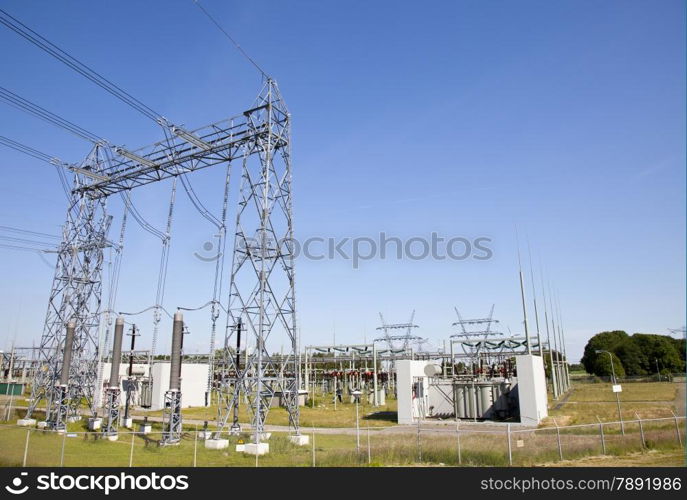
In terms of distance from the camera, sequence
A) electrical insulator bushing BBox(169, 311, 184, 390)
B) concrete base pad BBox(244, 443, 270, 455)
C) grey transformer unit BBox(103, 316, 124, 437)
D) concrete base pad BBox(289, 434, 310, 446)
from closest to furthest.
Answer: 1. concrete base pad BBox(244, 443, 270, 455)
2. concrete base pad BBox(289, 434, 310, 446)
3. electrical insulator bushing BBox(169, 311, 184, 390)
4. grey transformer unit BBox(103, 316, 124, 437)

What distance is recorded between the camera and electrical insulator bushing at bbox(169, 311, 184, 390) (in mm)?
23453

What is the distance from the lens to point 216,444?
20.9 metres

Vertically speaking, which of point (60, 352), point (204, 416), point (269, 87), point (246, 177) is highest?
point (269, 87)

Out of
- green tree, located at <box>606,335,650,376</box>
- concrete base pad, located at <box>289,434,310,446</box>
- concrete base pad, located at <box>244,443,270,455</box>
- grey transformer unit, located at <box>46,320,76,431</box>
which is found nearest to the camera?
concrete base pad, located at <box>244,443,270,455</box>

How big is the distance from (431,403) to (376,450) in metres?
20.0

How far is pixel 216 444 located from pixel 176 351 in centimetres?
542

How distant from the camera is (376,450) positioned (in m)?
18.5

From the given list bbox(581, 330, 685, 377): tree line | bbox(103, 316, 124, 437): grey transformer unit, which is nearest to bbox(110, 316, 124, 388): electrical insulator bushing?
bbox(103, 316, 124, 437): grey transformer unit

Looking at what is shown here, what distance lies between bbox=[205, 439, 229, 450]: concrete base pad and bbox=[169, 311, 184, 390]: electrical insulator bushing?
12.4 feet

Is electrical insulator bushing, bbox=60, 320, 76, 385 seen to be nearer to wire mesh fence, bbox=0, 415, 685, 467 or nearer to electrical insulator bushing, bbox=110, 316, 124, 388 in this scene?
electrical insulator bushing, bbox=110, 316, 124, 388

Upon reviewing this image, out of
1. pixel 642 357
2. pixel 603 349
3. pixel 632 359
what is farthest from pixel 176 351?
pixel 642 357
